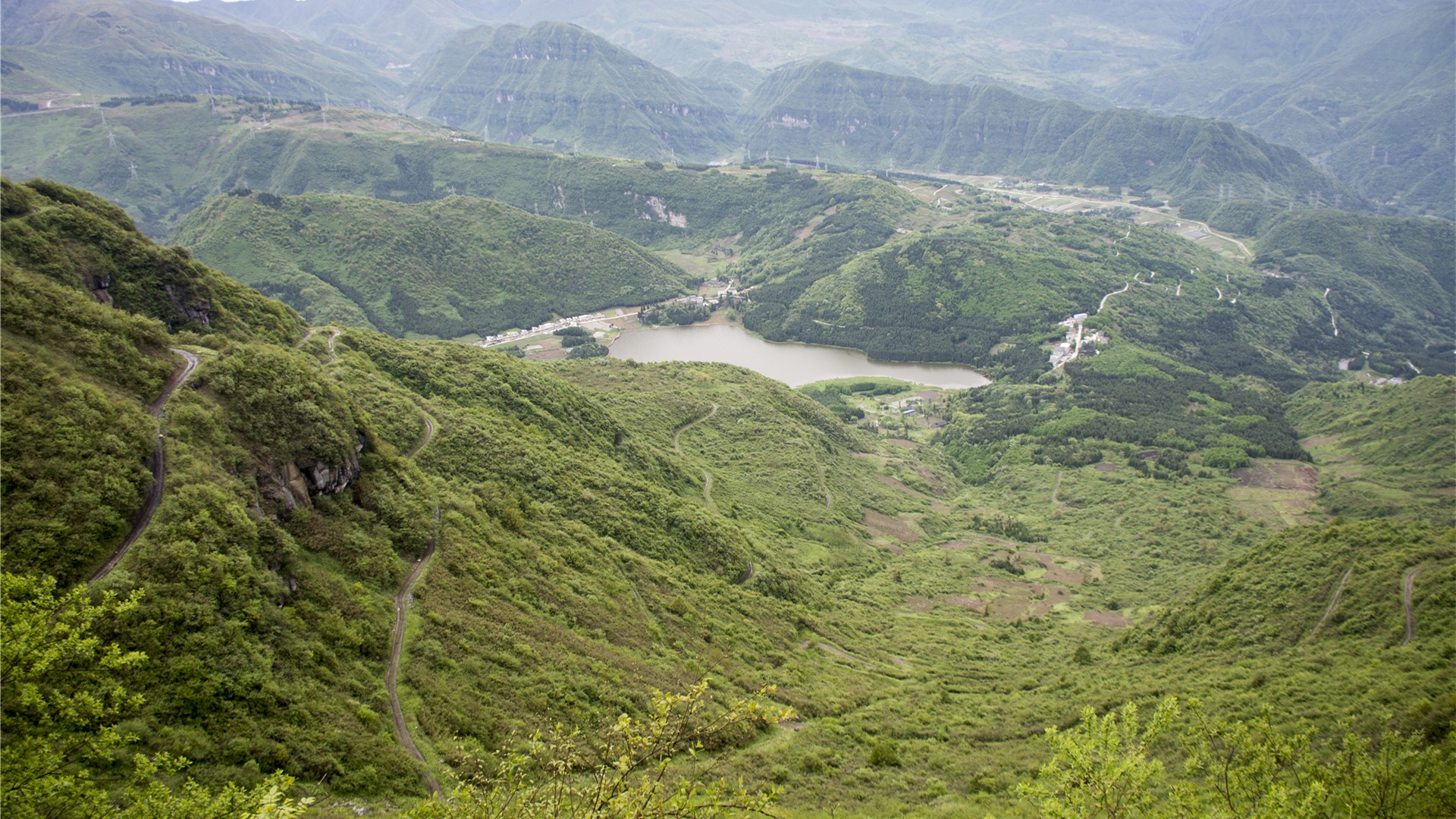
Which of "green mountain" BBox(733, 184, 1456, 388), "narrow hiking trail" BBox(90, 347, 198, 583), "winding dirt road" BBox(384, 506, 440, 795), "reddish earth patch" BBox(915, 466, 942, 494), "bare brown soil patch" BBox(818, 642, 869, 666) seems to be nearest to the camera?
"narrow hiking trail" BBox(90, 347, 198, 583)

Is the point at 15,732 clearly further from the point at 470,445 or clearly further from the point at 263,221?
the point at 263,221

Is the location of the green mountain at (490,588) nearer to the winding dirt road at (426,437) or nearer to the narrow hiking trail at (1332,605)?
the winding dirt road at (426,437)

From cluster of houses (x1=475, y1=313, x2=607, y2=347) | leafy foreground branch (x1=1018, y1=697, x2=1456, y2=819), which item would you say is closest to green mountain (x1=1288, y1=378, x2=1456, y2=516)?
leafy foreground branch (x1=1018, y1=697, x2=1456, y2=819)

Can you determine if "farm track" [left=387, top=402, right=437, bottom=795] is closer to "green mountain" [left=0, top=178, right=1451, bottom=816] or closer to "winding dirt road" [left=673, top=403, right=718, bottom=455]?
"green mountain" [left=0, top=178, right=1451, bottom=816]

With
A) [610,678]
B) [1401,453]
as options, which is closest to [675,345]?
[1401,453]

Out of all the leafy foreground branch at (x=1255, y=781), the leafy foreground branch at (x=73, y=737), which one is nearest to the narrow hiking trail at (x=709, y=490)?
the leafy foreground branch at (x=1255, y=781)

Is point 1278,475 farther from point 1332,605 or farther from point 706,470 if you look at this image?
point 706,470
